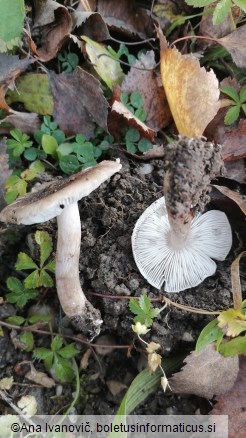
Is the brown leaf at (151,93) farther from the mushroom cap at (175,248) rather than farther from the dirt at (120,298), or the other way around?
the mushroom cap at (175,248)

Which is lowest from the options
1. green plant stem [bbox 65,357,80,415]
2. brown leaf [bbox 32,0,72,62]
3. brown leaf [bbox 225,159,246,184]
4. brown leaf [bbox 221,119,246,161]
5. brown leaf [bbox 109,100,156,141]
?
green plant stem [bbox 65,357,80,415]

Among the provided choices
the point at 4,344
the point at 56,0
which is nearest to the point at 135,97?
the point at 56,0

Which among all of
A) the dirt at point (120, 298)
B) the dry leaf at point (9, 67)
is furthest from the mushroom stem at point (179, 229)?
the dry leaf at point (9, 67)

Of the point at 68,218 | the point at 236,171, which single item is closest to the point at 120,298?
the point at 68,218

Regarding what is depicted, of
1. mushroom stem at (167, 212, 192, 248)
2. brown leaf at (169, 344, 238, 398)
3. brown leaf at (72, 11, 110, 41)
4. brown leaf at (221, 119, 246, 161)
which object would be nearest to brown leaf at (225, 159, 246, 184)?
brown leaf at (221, 119, 246, 161)

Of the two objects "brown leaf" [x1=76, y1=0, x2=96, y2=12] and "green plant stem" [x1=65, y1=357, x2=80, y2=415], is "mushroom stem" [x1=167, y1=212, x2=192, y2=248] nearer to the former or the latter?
"green plant stem" [x1=65, y1=357, x2=80, y2=415]

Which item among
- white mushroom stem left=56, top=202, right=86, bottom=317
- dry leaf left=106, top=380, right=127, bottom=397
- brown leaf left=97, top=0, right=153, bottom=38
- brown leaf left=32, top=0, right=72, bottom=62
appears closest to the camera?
white mushroom stem left=56, top=202, right=86, bottom=317

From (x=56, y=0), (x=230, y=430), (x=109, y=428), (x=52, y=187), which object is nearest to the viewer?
(x=52, y=187)

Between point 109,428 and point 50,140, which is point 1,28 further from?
point 109,428
